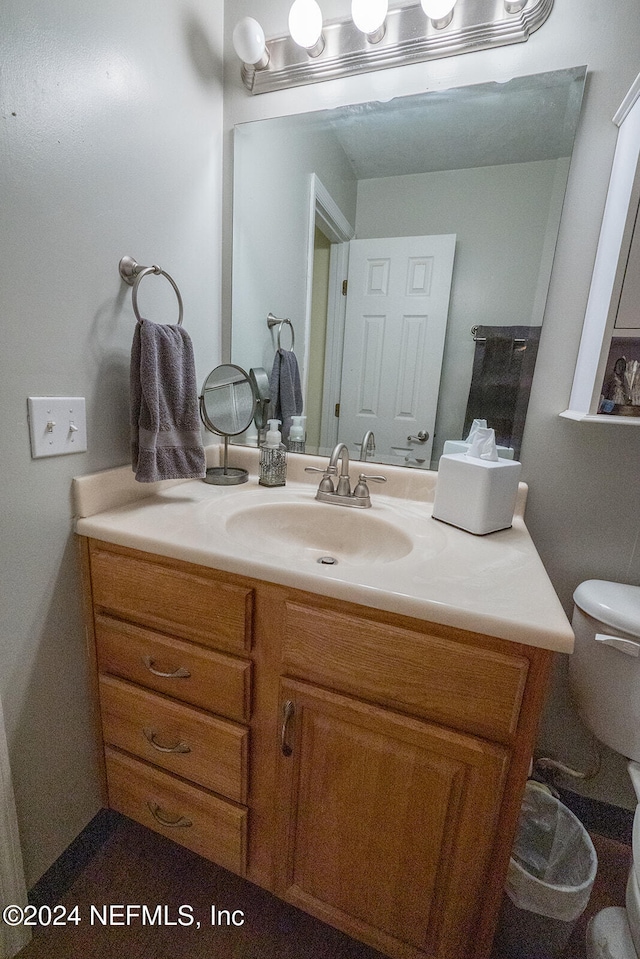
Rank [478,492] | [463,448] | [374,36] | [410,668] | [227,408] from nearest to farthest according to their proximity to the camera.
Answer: [410,668] < [478,492] < [374,36] < [463,448] < [227,408]

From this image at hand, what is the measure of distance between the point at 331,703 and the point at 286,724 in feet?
0.35

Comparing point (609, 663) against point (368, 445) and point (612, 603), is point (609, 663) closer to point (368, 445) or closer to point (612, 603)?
point (612, 603)

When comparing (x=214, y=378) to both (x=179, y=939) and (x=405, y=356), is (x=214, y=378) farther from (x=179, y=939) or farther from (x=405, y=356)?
(x=179, y=939)

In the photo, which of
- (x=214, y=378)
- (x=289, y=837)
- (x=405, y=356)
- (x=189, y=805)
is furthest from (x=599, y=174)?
(x=189, y=805)

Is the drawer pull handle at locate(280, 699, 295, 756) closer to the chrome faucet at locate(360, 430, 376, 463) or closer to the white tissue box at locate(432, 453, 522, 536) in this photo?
the white tissue box at locate(432, 453, 522, 536)

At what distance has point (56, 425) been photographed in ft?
2.63

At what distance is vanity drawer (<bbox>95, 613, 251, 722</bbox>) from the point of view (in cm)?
77

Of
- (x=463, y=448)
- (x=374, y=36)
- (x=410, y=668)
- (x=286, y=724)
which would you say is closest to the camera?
(x=410, y=668)

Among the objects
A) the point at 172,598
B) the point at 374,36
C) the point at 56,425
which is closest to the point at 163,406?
the point at 56,425

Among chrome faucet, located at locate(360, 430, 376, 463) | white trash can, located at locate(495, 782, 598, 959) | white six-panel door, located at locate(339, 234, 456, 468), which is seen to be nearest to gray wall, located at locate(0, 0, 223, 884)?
white six-panel door, located at locate(339, 234, 456, 468)

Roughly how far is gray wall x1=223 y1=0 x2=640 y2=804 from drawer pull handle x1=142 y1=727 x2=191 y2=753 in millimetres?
933

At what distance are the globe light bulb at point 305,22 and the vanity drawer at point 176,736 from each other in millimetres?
1517

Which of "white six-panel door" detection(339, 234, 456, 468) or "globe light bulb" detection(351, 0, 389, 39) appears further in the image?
"white six-panel door" detection(339, 234, 456, 468)

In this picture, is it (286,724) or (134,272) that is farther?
(134,272)
